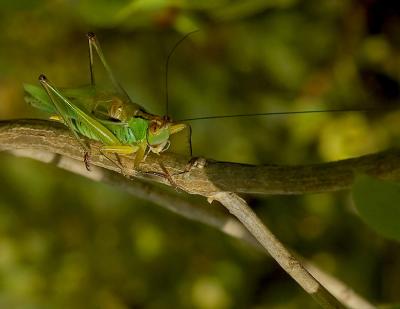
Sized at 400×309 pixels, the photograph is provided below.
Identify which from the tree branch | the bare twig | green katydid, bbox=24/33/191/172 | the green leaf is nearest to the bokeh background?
green katydid, bbox=24/33/191/172

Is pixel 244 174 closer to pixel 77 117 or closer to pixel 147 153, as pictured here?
pixel 147 153

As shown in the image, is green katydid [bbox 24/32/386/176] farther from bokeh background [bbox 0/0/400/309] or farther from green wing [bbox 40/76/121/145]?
bokeh background [bbox 0/0/400/309]

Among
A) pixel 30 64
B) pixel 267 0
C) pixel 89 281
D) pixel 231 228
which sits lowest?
pixel 89 281

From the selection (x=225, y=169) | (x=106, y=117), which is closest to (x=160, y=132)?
(x=106, y=117)

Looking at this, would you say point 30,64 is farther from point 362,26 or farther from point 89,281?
point 362,26

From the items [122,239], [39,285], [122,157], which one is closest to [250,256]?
[122,239]

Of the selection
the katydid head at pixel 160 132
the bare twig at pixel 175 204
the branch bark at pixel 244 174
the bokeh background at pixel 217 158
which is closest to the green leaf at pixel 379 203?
the branch bark at pixel 244 174

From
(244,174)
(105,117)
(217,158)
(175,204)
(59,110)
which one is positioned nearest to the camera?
(244,174)

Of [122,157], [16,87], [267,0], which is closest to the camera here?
[122,157]
